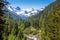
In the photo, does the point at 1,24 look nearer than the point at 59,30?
Yes

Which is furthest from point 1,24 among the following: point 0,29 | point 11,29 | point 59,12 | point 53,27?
point 11,29

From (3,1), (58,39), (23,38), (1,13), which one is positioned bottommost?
(23,38)

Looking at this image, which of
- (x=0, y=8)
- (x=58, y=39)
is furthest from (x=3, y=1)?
(x=58, y=39)

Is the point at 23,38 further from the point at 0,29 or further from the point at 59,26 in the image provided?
the point at 0,29

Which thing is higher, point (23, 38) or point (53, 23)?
point (53, 23)

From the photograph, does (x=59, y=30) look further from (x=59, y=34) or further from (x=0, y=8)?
(x=0, y=8)

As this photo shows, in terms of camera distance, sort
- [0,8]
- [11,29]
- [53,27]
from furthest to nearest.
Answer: [11,29] → [53,27] → [0,8]


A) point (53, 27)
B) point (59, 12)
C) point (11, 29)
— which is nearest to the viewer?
point (59, 12)

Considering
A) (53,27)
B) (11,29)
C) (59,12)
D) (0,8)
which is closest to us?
(0,8)

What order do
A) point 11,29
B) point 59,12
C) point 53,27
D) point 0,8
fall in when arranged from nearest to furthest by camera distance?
1. point 0,8
2. point 59,12
3. point 53,27
4. point 11,29
